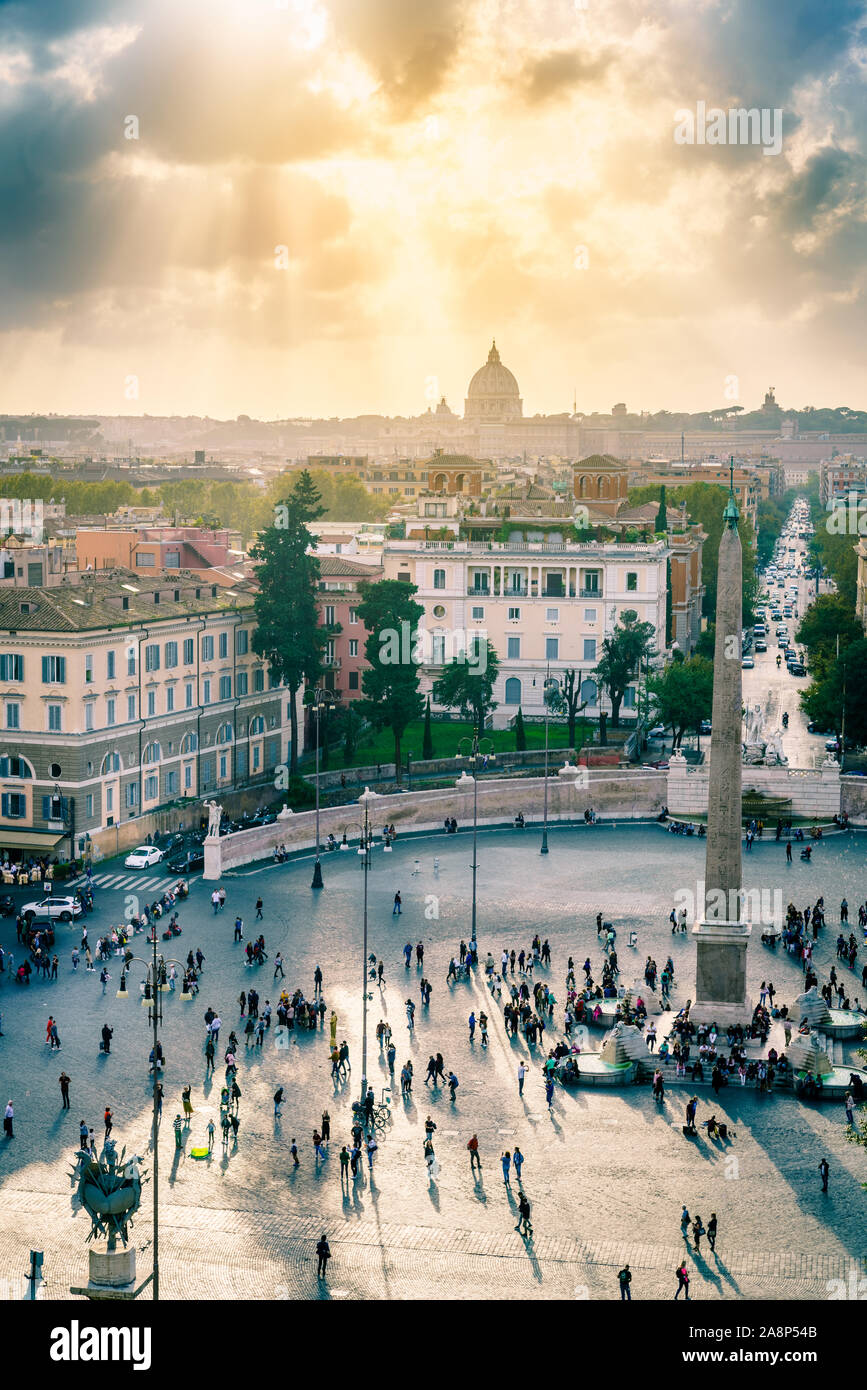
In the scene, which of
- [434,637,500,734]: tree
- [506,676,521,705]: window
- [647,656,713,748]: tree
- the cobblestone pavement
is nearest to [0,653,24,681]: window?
the cobblestone pavement

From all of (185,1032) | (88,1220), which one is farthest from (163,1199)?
(185,1032)

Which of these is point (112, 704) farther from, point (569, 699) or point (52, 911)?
point (569, 699)

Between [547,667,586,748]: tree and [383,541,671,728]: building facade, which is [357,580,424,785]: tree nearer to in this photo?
Result: [547,667,586,748]: tree

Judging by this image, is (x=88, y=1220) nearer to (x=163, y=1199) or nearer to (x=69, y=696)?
(x=163, y=1199)

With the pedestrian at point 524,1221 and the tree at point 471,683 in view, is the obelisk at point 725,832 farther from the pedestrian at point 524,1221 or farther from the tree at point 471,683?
the tree at point 471,683

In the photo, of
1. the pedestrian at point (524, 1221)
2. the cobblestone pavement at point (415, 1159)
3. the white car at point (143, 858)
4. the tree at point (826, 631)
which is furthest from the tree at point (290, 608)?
the pedestrian at point (524, 1221)
